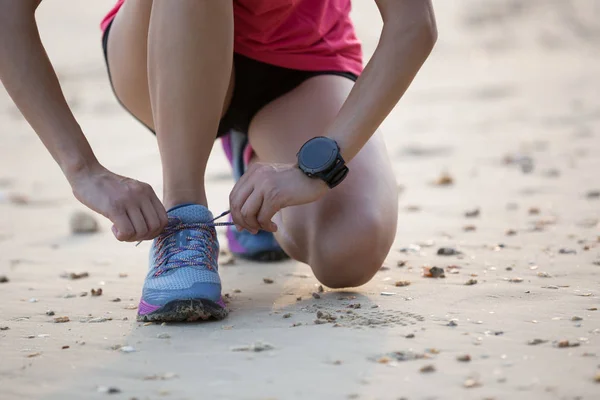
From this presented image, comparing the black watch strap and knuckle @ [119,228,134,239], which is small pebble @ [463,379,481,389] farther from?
knuckle @ [119,228,134,239]

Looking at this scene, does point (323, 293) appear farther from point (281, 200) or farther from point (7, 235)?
point (7, 235)

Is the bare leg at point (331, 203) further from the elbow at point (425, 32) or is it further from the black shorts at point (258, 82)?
the elbow at point (425, 32)

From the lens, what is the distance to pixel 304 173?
179 cm

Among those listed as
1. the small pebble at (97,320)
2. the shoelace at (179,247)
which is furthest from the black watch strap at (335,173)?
the small pebble at (97,320)

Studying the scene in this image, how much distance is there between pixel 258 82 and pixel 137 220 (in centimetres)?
72

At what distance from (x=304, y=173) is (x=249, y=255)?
2.76 feet

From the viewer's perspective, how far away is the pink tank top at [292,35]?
7.52ft

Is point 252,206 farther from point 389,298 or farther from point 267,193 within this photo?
point 389,298

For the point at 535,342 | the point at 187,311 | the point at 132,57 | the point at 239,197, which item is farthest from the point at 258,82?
the point at 535,342

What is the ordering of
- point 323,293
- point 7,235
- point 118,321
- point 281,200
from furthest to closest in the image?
point 7,235 < point 323,293 < point 118,321 < point 281,200

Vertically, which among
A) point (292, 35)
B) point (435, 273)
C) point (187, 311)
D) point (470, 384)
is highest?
point (292, 35)

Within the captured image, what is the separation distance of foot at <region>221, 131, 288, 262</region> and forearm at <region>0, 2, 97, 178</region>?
0.73 metres

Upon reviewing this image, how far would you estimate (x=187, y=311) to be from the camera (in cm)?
180

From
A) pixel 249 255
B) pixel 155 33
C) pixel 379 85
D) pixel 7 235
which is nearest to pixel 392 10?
pixel 379 85
